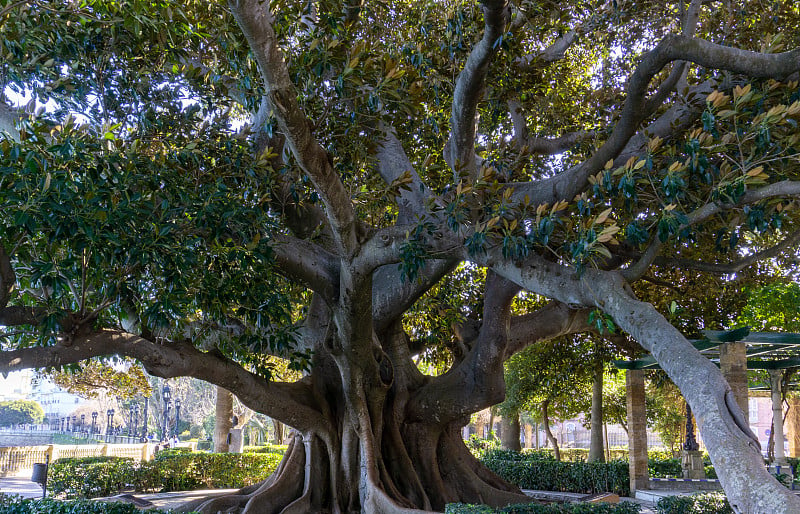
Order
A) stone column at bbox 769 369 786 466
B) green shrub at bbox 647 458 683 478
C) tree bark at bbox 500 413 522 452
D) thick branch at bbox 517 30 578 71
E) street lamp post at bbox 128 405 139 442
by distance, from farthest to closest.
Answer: street lamp post at bbox 128 405 139 442, tree bark at bbox 500 413 522 452, green shrub at bbox 647 458 683 478, stone column at bbox 769 369 786 466, thick branch at bbox 517 30 578 71

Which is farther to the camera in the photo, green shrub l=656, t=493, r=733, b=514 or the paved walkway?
the paved walkway

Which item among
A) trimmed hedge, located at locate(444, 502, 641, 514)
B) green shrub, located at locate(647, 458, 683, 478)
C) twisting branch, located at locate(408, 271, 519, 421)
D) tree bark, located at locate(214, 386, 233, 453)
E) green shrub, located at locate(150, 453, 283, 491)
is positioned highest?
twisting branch, located at locate(408, 271, 519, 421)

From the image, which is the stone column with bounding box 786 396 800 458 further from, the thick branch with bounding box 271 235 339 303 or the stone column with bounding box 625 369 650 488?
the thick branch with bounding box 271 235 339 303

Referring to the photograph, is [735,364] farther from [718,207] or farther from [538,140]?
[718,207]

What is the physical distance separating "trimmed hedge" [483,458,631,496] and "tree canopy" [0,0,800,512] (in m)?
5.69

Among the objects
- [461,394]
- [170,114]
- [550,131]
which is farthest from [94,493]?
[550,131]

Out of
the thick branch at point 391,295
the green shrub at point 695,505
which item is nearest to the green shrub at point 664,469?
the green shrub at point 695,505

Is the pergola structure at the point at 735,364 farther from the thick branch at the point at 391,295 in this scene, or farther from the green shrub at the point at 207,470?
the green shrub at the point at 207,470

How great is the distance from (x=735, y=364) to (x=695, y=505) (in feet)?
8.34

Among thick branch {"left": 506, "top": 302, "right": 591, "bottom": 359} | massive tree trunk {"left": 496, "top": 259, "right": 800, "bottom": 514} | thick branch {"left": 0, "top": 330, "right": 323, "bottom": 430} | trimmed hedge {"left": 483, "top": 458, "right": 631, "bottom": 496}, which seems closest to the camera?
massive tree trunk {"left": 496, "top": 259, "right": 800, "bottom": 514}

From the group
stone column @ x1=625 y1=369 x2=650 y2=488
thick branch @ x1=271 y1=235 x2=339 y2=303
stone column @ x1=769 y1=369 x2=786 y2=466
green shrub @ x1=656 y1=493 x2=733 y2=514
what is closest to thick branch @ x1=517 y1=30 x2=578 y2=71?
thick branch @ x1=271 y1=235 x2=339 y2=303

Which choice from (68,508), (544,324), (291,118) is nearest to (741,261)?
(544,324)

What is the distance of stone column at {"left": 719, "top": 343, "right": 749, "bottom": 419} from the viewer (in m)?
9.77

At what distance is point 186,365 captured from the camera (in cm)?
736
